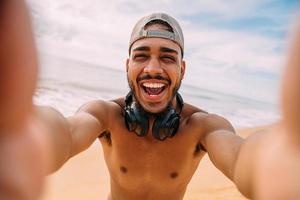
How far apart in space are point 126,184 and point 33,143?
1.88 metres

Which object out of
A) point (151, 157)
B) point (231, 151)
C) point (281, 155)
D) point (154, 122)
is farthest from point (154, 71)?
point (281, 155)

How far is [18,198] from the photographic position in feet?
1.30

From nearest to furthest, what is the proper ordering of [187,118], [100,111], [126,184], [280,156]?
[280,156]
[100,111]
[187,118]
[126,184]

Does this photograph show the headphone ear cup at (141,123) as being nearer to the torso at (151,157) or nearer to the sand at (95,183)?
the torso at (151,157)

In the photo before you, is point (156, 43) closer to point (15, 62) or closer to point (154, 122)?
point (154, 122)

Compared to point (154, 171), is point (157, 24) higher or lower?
higher

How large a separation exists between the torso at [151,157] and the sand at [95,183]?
→ 1609 millimetres

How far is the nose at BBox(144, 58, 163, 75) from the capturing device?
6.51ft

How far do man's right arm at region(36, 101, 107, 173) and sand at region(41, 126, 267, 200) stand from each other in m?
2.13

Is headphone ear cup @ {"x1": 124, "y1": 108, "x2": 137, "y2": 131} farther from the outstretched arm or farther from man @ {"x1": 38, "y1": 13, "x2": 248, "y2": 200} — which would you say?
the outstretched arm

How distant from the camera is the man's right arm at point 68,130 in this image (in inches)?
33.9

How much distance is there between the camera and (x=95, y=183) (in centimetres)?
432

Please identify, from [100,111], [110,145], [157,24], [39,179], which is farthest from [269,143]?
[110,145]

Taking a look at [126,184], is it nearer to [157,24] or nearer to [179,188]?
[179,188]
